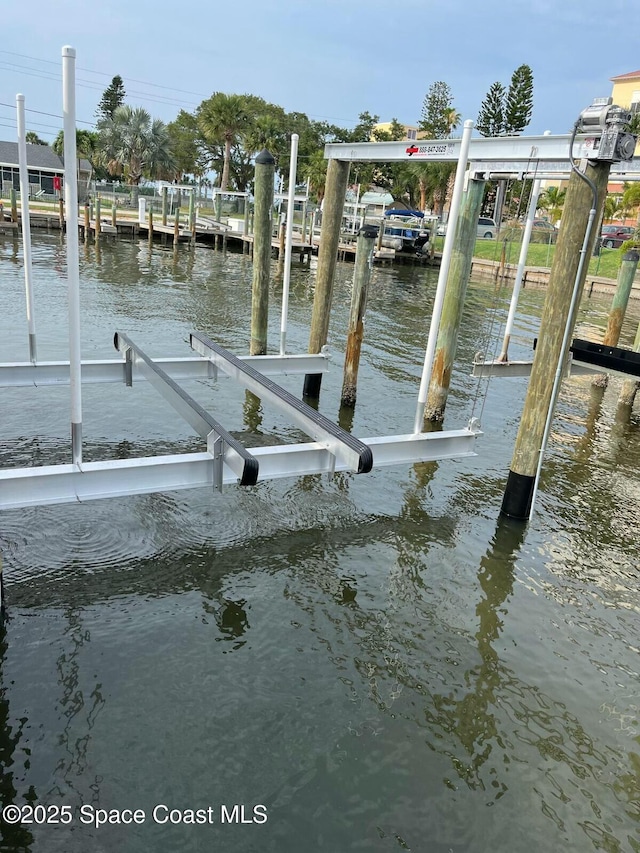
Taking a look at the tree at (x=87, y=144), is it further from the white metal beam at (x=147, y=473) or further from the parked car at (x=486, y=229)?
the white metal beam at (x=147, y=473)

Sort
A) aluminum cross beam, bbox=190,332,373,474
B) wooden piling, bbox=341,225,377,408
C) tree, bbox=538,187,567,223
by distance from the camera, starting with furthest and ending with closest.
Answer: tree, bbox=538,187,567,223 → wooden piling, bbox=341,225,377,408 → aluminum cross beam, bbox=190,332,373,474

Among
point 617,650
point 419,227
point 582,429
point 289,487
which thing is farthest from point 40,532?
point 419,227

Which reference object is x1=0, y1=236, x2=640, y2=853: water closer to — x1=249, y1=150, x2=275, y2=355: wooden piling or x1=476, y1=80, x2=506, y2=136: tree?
x1=249, y1=150, x2=275, y2=355: wooden piling

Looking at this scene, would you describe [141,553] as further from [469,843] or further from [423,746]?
[469,843]

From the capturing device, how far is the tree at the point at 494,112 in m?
58.8

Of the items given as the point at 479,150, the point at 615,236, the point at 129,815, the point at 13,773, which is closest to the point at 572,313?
the point at 479,150

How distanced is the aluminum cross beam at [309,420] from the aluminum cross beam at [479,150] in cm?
322

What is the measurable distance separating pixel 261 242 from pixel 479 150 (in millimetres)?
3869

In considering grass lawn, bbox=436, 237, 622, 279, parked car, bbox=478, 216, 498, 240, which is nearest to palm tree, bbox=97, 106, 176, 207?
parked car, bbox=478, 216, 498, 240

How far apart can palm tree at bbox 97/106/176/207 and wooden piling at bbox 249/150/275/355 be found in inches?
2124

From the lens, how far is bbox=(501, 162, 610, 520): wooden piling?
19.0ft

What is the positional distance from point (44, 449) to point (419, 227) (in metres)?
38.9

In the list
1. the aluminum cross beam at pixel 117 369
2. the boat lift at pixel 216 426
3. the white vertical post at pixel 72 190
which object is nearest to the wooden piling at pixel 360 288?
the aluminum cross beam at pixel 117 369

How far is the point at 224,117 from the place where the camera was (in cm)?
5897
